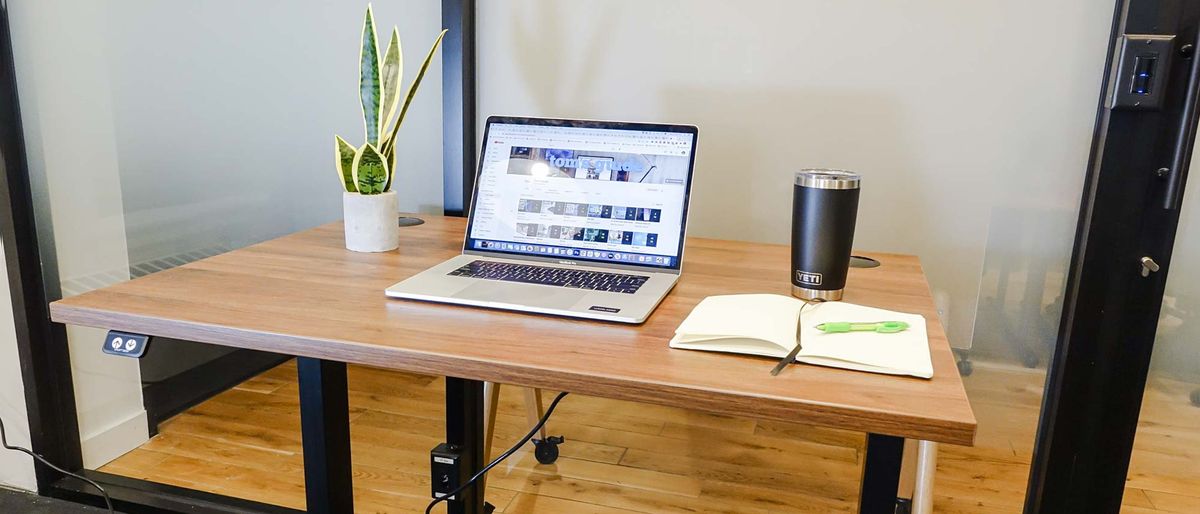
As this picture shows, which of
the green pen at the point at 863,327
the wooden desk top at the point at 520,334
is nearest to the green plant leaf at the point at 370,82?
the wooden desk top at the point at 520,334

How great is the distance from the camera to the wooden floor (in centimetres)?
166

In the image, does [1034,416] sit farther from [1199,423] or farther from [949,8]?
[949,8]

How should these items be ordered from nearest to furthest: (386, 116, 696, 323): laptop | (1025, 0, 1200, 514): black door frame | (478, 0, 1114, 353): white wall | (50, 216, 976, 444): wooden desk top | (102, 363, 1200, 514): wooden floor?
1. (50, 216, 976, 444): wooden desk top
2. (386, 116, 696, 323): laptop
3. (1025, 0, 1200, 514): black door frame
4. (478, 0, 1114, 353): white wall
5. (102, 363, 1200, 514): wooden floor

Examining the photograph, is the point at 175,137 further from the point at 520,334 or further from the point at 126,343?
the point at 520,334

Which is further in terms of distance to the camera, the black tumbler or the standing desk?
the black tumbler

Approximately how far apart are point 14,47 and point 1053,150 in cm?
206

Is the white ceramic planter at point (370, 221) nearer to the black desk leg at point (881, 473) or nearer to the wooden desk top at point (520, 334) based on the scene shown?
the wooden desk top at point (520, 334)

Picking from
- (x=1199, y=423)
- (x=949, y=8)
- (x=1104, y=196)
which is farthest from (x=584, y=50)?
(x=1199, y=423)

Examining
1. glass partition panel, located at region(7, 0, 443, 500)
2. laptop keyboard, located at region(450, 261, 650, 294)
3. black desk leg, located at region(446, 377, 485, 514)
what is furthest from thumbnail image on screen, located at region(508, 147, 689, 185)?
glass partition panel, located at region(7, 0, 443, 500)

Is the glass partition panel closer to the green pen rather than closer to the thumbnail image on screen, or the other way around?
the thumbnail image on screen

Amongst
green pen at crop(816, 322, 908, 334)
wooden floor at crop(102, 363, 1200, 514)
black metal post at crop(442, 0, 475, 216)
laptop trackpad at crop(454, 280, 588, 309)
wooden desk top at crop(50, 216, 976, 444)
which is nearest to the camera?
wooden desk top at crop(50, 216, 976, 444)

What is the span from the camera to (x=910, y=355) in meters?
0.86

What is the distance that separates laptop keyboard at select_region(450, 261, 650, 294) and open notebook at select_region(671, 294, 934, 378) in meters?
0.15

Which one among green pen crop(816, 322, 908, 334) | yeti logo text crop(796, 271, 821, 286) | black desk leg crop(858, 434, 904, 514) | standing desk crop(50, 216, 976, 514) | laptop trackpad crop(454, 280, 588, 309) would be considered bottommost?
black desk leg crop(858, 434, 904, 514)
